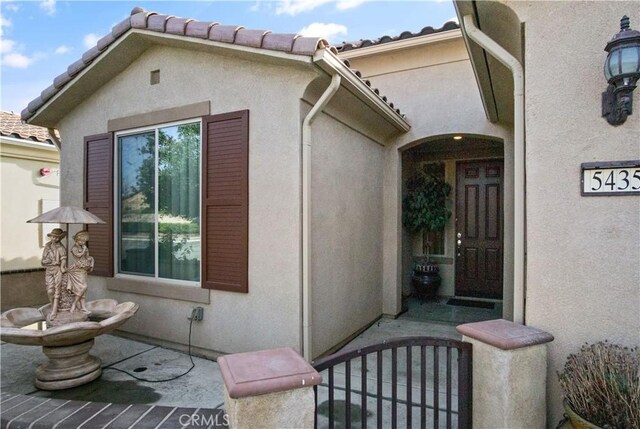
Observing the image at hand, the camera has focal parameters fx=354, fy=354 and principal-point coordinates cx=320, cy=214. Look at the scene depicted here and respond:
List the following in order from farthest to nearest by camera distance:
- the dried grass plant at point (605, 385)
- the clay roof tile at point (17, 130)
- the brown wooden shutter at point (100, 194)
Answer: the clay roof tile at point (17, 130) < the brown wooden shutter at point (100, 194) < the dried grass plant at point (605, 385)

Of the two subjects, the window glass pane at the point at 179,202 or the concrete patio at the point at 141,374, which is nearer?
the concrete patio at the point at 141,374

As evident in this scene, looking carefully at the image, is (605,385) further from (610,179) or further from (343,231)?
(343,231)

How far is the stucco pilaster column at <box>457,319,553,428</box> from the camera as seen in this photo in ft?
7.47

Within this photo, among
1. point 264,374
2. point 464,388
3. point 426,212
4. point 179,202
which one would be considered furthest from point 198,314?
point 426,212

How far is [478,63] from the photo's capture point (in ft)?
11.9

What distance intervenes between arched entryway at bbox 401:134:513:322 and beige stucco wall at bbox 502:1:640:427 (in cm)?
417

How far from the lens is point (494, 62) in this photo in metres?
3.54

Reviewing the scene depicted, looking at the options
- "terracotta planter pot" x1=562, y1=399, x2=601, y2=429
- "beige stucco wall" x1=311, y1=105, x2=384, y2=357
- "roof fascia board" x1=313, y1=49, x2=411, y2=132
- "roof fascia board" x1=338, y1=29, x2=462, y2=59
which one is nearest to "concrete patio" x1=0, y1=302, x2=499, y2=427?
"beige stucco wall" x1=311, y1=105, x2=384, y2=357

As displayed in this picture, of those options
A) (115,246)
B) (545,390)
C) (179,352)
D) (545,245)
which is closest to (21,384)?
(179,352)

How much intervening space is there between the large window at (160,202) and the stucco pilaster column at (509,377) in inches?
135

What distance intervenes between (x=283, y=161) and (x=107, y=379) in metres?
3.06

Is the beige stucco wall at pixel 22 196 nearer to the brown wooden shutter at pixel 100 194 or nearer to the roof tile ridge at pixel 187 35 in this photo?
the roof tile ridge at pixel 187 35

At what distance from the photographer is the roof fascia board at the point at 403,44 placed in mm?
5684

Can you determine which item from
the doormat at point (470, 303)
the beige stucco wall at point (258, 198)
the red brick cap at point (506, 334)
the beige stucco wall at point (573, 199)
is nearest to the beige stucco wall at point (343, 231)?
the beige stucco wall at point (258, 198)
